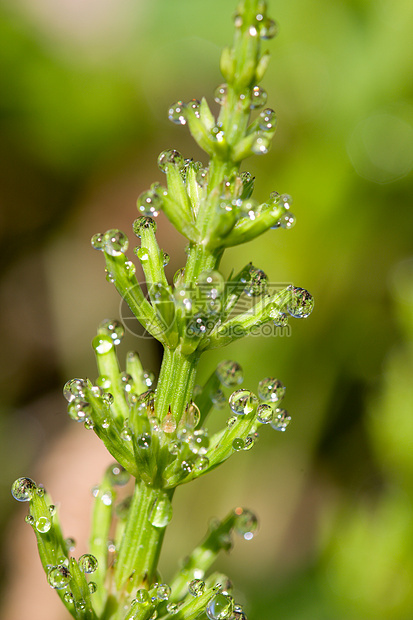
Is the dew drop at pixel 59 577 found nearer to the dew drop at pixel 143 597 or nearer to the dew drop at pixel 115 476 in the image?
the dew drop at pixel 143 597

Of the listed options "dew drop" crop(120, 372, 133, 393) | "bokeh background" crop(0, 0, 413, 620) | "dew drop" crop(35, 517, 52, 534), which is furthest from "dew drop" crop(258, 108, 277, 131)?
"bokeh background" crop(0, 0, 413, 620)

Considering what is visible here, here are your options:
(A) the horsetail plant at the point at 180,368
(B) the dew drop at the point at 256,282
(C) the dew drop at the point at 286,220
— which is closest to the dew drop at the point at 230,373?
(A) the horsetail plant at the point at 180,368

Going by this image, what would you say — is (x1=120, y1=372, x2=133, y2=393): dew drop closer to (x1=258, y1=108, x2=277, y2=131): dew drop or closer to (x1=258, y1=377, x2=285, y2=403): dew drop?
(x1=258, y1=377, x2=285, y2=403): dew drop

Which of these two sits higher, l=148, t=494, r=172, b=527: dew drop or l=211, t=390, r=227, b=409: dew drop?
l=211, t=390, r=227, b=409: dew drop

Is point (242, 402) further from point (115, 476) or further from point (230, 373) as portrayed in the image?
point (115, 476)

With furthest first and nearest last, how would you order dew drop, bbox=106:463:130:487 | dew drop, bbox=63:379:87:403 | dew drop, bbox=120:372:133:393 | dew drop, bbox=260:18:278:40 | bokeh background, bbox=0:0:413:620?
1. bokeh background, bbox=0:0:413:620
2. dew drop, bbox=106:463:130:487
3. dew drop, bbox=120:372:133:393
4. dew drop, bbox=63:379:87:403
5. dew drop, bbox=260:18:278:40

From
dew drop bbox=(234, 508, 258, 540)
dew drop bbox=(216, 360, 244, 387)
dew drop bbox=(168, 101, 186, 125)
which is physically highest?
dew drop bbox=(168, 101, 186, 125)

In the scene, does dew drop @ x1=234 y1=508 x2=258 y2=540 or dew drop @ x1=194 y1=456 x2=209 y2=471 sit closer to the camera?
dew drop @ x1=194 y1=456 x2=209 y2=471

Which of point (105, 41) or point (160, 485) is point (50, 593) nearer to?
point (160, 485)
